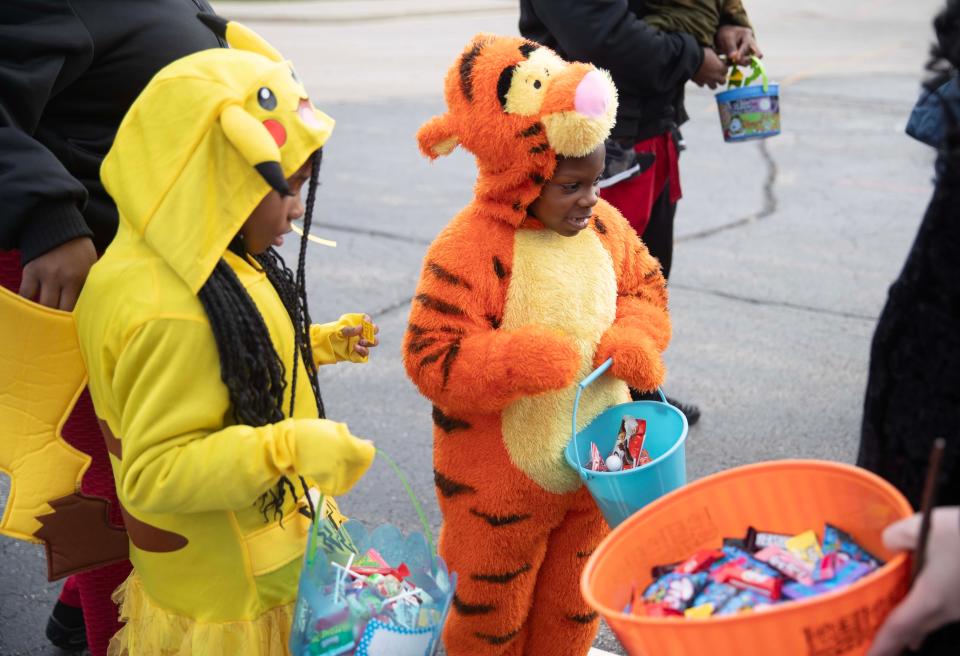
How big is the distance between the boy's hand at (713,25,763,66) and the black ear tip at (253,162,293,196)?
220cm

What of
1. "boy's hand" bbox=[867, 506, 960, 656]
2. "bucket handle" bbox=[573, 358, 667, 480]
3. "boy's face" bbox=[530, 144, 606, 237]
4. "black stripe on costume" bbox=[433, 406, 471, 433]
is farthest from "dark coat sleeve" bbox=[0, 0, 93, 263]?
"boy's hand" bbox=[867, 506, 960, 656]

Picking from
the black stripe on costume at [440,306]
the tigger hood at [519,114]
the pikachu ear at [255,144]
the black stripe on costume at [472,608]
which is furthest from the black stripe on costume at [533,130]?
the black stripe on costume at [472,608]

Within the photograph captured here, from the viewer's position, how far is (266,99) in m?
1.96

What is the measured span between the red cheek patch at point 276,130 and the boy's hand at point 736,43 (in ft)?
6.87

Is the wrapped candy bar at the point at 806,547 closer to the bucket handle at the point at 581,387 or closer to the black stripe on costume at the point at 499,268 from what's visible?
the bucket handle at the point at 581,387

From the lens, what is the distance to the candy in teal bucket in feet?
11.9

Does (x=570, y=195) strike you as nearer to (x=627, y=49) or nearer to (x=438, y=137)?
(x=438, y=137)

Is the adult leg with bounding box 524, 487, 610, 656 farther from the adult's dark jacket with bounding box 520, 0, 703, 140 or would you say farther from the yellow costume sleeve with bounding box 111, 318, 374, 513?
the adult's dark jacket with bounding box 520, 0, 703, 140

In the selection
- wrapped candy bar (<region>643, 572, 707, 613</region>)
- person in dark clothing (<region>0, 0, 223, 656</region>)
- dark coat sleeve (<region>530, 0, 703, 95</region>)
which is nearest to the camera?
wrapped candy bar (<region>643, 572, 707, 613</region>)

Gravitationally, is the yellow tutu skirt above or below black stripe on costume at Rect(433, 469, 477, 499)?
below

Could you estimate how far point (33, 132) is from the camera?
2.40 metres

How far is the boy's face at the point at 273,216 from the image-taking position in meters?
2.00

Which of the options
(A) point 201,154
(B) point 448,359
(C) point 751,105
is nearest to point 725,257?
(C) point 751,105

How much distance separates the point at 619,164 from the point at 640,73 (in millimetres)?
299
